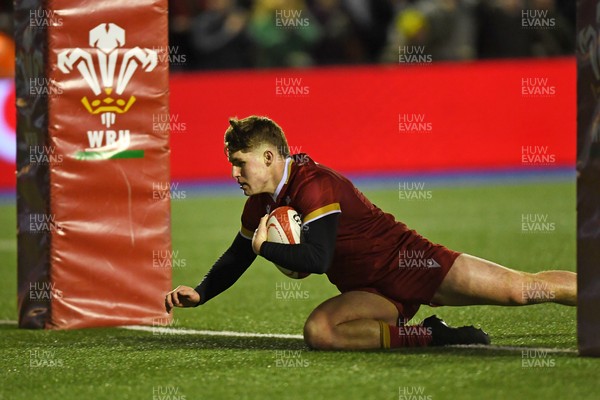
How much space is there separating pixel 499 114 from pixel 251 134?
11.3 meters

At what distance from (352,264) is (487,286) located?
747 millimetres

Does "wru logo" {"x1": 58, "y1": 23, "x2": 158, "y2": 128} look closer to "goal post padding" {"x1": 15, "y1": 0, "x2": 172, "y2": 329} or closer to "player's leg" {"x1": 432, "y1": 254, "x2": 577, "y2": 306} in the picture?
"goal post padding" {"x1": 15, "y1": 0, "x2": 172, "y2": 329}

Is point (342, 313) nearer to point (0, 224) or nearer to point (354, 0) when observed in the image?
point (0, 224)

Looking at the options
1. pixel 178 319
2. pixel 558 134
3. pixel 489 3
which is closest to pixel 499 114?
pixel 558 134

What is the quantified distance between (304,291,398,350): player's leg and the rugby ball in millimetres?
293

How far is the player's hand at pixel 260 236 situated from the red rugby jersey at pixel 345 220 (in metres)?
0.19

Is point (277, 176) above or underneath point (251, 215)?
above

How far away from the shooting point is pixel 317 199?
675 centimetres

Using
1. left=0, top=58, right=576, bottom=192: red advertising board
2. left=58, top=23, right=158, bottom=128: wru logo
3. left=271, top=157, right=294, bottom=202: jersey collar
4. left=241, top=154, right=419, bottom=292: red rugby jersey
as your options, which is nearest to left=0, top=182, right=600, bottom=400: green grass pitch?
left=241, top=154, right=419, bottom=292: red rugby jersey

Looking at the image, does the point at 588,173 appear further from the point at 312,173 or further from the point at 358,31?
the point at 358,31

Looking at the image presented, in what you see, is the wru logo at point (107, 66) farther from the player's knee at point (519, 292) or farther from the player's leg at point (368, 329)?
the player's knee at point (519, 292)

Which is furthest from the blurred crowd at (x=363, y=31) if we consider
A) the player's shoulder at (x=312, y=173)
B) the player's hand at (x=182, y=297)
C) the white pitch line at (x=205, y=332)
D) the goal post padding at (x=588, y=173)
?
the goal post padding at (x=588, y=173)

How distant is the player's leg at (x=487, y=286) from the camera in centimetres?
713

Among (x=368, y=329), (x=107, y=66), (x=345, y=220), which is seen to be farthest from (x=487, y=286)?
(x=107, y=66)
